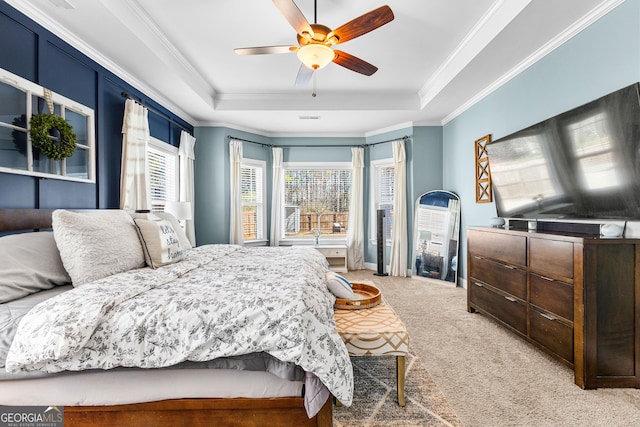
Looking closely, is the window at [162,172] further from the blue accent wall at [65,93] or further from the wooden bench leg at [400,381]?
the wooden bench leg at [400,381]

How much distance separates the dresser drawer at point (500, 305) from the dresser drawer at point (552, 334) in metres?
0.12

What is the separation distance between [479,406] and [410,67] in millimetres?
3480

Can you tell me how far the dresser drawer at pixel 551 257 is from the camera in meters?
2.17

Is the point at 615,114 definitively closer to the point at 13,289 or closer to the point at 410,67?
the point at 410,67

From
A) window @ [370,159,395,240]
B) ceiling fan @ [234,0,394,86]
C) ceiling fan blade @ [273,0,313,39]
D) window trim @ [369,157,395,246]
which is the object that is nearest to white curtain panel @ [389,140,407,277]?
window @ [370,159,395,240]

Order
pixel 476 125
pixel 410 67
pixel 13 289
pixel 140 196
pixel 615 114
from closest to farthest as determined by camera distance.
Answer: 1. pixel 13 289
2. pixel 615 114
3. pixel 140 196
4. pixel 410 67
5. pixel 476 125

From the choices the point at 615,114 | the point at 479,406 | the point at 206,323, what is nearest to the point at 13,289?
the point at 206,323

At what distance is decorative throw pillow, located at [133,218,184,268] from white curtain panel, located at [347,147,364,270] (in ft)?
12.3

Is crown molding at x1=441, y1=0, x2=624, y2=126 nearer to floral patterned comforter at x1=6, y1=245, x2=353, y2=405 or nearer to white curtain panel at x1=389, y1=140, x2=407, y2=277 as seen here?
white curtain panel at x1=389, y1=140, x2=407, y2=277

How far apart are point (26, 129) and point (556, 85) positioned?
4.27 m

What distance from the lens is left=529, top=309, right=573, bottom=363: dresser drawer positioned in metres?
2.18

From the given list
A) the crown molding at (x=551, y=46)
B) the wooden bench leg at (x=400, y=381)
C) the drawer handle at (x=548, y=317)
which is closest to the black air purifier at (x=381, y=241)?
the crown molding at (x=551, y=46)

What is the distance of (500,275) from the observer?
9.88 feet

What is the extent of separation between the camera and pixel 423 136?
17.6 feet
